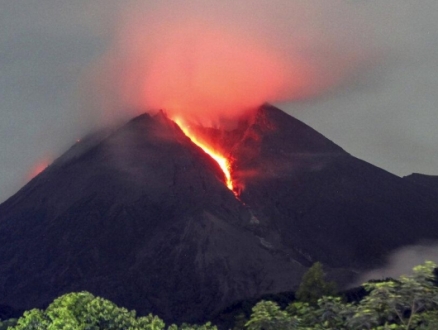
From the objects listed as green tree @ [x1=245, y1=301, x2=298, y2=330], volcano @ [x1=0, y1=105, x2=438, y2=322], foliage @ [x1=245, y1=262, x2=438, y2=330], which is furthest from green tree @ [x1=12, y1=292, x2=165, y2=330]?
volcano @ [x1=0, y1=105, x2=438, y2=322]

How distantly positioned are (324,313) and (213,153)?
12559cm

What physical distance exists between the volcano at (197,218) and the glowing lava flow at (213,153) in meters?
1.22

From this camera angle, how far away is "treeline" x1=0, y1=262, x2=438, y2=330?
13.2 meters

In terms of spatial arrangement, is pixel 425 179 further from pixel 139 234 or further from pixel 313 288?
pixel 313 288

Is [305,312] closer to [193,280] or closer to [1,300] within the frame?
[193,280]

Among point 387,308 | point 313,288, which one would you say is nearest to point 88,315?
point 387,308

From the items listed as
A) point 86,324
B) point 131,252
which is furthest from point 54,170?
point 86,324

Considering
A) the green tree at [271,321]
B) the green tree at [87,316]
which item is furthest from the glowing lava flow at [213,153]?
the green tree at [271,321]

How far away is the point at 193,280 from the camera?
9300 cm

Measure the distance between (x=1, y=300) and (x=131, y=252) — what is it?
65.5ft

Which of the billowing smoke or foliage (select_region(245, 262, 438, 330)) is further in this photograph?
the billowing smoke

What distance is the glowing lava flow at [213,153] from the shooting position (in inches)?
4906

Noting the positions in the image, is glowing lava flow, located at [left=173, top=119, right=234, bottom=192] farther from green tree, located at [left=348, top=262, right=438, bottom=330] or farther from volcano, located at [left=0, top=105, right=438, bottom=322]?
green tree, located at [left=348, top=262, right=438, bottom=330]

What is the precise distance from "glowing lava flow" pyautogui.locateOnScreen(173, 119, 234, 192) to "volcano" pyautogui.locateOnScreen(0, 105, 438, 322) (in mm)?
1219
